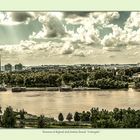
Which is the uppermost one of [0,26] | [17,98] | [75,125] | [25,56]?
[0,26]

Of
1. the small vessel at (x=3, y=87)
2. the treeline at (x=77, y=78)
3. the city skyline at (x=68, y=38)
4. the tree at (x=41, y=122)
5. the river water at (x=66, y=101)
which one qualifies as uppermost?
the city skyline at (x=68, y=38)

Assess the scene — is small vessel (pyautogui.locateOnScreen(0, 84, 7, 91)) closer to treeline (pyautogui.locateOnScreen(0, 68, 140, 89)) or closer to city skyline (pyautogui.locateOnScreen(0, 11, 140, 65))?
treeline (pyautogui.locateOnScreen(0, 68, 140, 89))

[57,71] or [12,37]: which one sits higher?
[12,37]

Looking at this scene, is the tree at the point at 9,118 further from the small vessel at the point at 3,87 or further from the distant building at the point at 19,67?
the distant building at the point at 19,67

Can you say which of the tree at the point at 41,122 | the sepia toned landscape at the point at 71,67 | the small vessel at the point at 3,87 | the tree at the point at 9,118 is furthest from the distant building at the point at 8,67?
the tree at the point at 41,122
